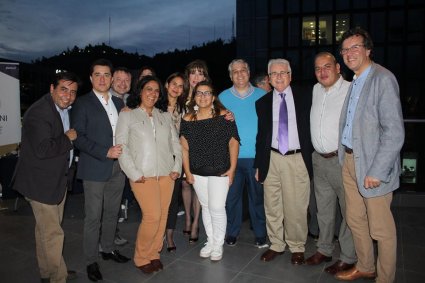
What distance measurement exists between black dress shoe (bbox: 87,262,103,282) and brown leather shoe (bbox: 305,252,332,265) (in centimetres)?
196

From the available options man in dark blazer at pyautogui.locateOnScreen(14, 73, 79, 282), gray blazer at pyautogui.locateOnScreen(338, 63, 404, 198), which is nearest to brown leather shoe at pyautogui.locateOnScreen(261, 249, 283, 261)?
gray blazer at pyautogui.locateOnScreen(338, 63, 404, 198)

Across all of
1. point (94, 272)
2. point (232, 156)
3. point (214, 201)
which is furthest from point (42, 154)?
point (232, 156)

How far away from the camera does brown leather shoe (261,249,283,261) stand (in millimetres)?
3402

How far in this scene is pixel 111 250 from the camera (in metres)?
3.44

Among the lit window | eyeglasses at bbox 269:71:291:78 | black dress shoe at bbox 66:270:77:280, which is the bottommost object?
black dress shoe at bbox 66:270:77:280

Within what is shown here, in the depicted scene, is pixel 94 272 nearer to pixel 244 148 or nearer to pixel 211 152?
pixel 211 152

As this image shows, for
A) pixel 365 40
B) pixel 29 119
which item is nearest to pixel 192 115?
pixel 29 119

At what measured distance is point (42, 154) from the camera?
250 cm

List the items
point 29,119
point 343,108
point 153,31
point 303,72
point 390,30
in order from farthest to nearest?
point 153,31 → point 303,72 → point 390,30 → point 343,108 → point 29,119

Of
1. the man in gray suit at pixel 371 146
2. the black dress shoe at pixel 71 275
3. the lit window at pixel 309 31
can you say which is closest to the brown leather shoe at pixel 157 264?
the black dress shoe at pixel 71 275

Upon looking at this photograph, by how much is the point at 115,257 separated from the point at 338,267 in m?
2.16

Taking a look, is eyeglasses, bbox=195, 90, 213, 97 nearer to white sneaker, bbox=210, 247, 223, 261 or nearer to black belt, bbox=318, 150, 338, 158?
black belt, bbox=318, 150, 338, 158

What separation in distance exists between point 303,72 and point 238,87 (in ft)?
55.5

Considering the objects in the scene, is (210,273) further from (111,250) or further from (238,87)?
(238,87)
